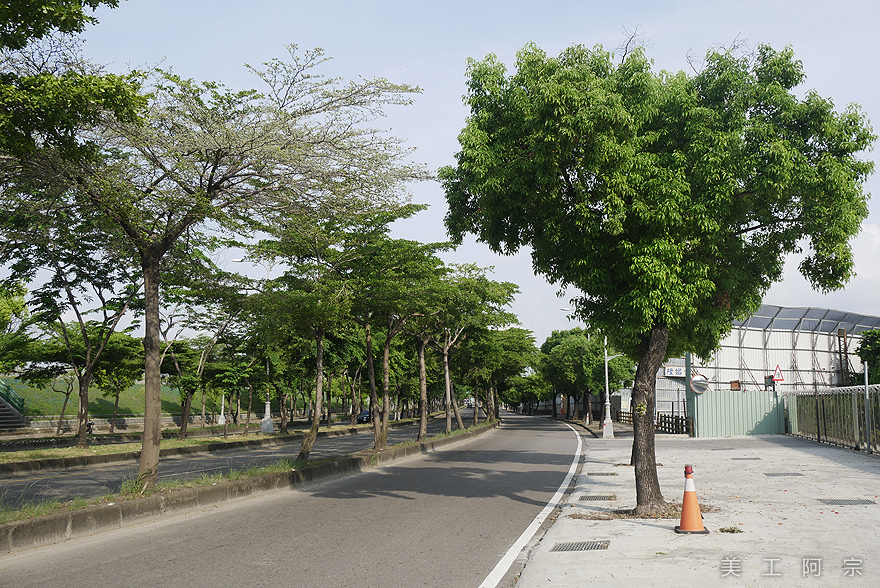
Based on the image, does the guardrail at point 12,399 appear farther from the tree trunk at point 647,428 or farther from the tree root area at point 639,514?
the tree trunk at point 647,428

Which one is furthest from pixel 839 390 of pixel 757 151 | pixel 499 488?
pixel 757 151

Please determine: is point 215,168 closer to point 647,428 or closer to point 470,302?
point 647,428

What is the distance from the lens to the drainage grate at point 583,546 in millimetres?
7535

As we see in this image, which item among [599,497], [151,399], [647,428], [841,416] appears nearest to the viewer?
[647,428]

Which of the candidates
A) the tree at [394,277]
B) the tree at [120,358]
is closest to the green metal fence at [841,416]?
the tree at [394,277]

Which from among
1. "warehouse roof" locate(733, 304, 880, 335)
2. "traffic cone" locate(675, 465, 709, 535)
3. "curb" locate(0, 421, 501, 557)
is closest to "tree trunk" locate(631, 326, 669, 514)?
"traffic cone" locate(675, 465, 709, 535)

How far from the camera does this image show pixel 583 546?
25.2ft

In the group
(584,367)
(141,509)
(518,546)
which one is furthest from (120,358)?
(584,367)

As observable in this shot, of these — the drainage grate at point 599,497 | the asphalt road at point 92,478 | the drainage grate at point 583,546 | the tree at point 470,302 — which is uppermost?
the tree at point 470,302

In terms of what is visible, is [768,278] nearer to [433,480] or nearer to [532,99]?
[532,99]

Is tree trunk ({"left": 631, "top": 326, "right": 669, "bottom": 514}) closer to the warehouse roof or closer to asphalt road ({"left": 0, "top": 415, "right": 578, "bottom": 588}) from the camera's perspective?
asphalt road ({"left": 0, "top": 415, "right": 578, "bottom": 588})

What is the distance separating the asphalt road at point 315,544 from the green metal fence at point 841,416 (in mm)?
12372

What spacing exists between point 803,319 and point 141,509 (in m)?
59.3

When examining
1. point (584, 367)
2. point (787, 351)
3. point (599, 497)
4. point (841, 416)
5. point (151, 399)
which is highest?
point (787, 351)
